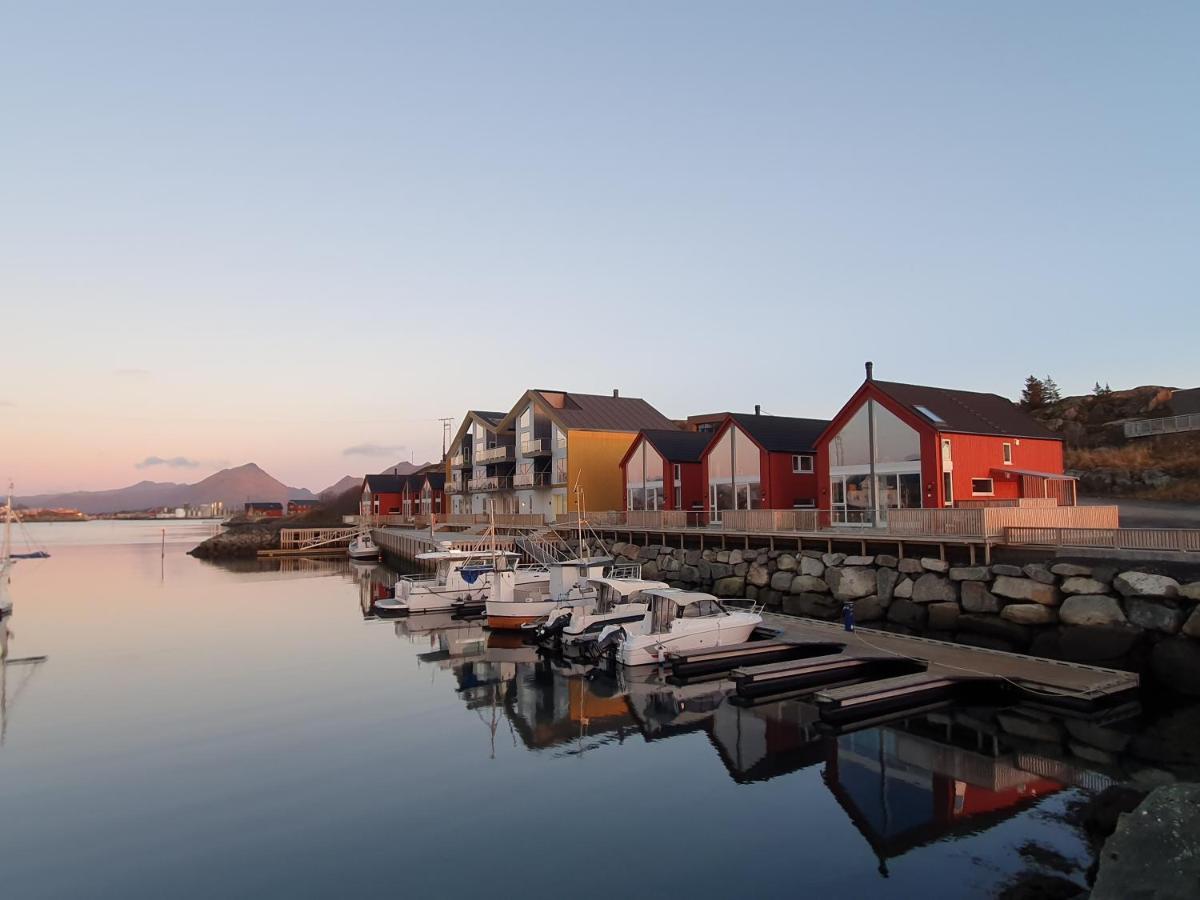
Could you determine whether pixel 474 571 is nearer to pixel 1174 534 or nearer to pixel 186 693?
pixel 186 693

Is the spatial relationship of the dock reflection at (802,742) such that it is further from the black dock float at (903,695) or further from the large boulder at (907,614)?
the large boulder at (907,614)

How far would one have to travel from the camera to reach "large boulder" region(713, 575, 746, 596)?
34.4 m

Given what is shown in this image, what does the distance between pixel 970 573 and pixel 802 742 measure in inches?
448

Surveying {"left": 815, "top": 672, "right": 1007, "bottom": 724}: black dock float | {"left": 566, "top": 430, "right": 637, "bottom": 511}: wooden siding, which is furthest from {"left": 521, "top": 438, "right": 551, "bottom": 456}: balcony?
{"left": 815, "top": 672, "right": 1007, "bottom": 724}: black dock float

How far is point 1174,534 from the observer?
19.7 m

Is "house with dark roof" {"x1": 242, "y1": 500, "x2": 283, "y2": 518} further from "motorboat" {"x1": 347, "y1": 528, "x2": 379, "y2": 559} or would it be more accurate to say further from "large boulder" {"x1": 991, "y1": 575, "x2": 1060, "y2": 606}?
"large boulder" {"x1": 991, "y1": 575, "x2": 1060, "y2": 606}

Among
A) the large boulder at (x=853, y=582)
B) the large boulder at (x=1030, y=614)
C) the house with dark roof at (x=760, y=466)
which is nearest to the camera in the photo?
the large boulder at (x=1030, y=614)

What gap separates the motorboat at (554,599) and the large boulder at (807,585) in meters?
7.99

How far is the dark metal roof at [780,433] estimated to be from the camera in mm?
38000

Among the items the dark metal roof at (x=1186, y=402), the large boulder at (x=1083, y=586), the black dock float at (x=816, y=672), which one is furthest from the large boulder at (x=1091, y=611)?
the dark metal roof at (x=1186, y=402)

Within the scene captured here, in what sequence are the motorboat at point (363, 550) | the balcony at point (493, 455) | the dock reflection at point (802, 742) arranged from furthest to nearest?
the motorboat at point (363, 550) → the balcony at point (493, 455) → the dock reflection at point (802, 742)

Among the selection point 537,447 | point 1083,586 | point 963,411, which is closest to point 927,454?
point 963,411

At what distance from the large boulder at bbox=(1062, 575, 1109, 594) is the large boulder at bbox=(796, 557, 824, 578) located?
1034cm

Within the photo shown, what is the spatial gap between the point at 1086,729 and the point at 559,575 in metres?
20.1
